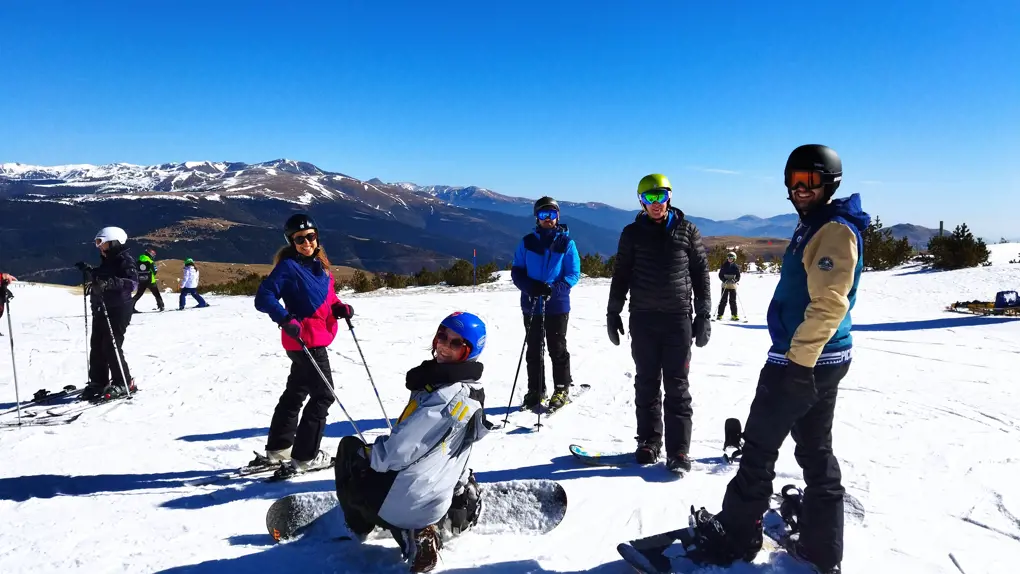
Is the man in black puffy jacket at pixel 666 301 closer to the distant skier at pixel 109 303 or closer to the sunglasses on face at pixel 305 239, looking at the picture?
the sunglasses on face at pixel 305 239

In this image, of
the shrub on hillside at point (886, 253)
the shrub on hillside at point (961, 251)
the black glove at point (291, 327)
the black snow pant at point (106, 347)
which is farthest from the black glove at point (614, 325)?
the shrub on hillside at point (886, 253)

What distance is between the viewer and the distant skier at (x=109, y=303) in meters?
6.45

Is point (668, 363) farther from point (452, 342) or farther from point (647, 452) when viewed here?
point (452, 342)

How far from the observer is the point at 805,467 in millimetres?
2809

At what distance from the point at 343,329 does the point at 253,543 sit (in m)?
8.56

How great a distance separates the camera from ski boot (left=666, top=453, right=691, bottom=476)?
4.18 m

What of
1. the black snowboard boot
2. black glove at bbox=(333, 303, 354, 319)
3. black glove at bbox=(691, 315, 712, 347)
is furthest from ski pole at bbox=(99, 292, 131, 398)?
black glove at bbox=(691, 315, 712, 347)

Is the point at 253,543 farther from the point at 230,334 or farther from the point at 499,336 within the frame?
the point at 230,334

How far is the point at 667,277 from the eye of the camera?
4.14m

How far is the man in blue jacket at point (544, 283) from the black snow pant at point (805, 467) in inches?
120

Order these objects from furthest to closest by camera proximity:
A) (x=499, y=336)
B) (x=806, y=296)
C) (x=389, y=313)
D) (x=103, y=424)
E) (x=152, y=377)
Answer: (x=389, y=313)
(x=499, y=336)
(x=152, y=377)
(x=103, y=424)
(x=806, y=296)

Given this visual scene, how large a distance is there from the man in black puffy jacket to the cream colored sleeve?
164 centimetres

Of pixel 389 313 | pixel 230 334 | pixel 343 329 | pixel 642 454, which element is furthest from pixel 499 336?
pixel 642 454

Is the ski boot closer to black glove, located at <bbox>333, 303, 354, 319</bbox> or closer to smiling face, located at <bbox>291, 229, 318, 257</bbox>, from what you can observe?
black glove, located at <bbox>333, 303, 354, 319</bbox>
